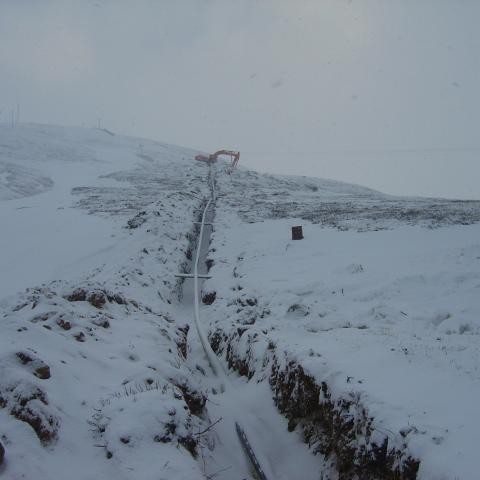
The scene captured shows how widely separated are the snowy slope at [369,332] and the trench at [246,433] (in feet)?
0.69

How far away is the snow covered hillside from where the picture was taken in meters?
4.34

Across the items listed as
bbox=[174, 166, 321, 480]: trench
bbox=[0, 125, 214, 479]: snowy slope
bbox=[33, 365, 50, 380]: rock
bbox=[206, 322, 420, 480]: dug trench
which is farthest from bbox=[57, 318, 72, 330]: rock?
bbox=[206, 322, 420, 480]: dug trench

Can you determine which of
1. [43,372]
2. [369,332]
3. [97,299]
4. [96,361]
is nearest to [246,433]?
[96,361]

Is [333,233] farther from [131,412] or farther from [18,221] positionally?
[18,221]

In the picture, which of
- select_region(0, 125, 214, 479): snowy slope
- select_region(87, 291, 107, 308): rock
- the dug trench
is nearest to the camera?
select_region(0, 125, 214, 479): snowy slope

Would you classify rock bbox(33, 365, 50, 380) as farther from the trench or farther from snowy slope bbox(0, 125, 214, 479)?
the trench

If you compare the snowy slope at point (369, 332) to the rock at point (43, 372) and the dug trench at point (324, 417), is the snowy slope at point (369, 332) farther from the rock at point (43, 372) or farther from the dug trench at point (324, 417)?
the rock at point (43, 372)

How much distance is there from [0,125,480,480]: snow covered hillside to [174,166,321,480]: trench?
3 centimetres

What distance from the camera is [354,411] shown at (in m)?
5.02

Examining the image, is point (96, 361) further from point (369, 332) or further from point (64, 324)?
point (369, 332)

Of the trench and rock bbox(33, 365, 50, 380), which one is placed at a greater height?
rock bbox(33, 365, 50, 380)

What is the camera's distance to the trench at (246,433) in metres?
5.32

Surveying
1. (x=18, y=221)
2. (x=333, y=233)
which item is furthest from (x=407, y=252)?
(x=18, y=221)

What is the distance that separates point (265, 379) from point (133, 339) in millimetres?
2275
